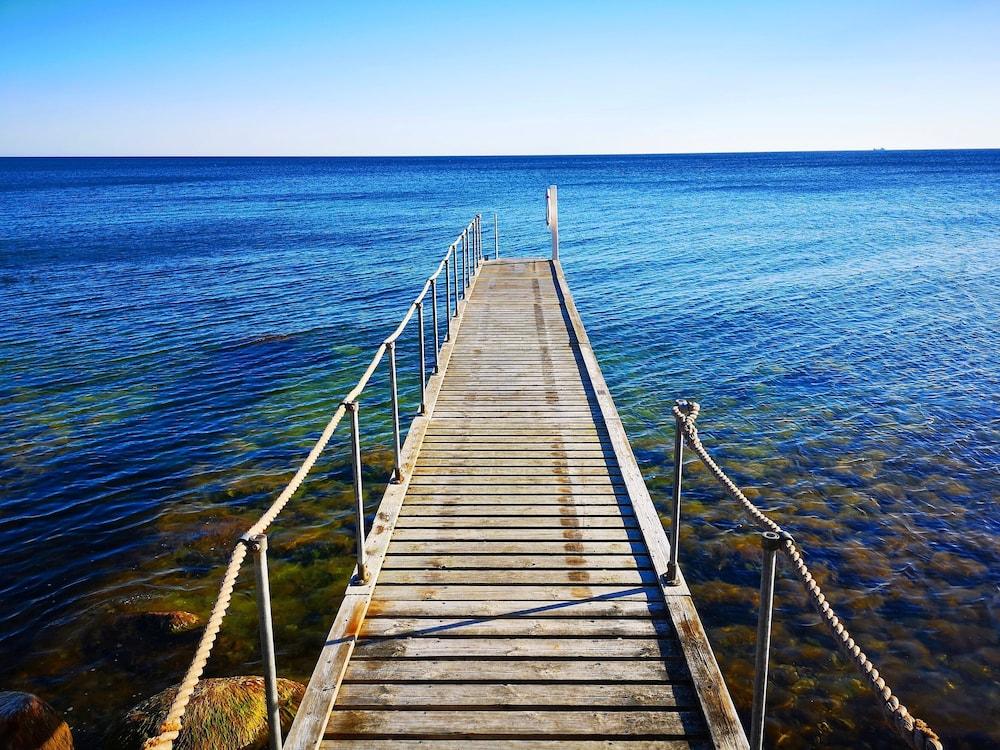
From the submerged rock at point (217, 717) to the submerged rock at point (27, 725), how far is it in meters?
0.46

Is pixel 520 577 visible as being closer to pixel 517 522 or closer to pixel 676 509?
pixel 517 522

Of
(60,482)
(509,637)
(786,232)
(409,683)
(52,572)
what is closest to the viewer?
(409,683)

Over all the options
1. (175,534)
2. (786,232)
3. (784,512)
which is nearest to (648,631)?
(784,512)

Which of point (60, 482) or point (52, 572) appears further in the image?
point (60, 482)

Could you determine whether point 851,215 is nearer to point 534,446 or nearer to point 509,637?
point 534,446

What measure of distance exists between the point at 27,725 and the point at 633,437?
788 centimetres

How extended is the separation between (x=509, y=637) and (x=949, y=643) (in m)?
4.42

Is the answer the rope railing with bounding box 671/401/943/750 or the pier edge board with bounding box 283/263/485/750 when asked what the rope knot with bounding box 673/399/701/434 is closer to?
the rope railing with bounding box 671/401/943/750

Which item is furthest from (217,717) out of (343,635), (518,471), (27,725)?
(518,471)

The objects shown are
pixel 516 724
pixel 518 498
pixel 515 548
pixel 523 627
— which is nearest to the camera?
pixel 516 724

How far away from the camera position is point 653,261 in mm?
25938

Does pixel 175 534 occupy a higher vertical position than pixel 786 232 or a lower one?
lower

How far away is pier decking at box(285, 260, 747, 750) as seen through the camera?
3.62 m

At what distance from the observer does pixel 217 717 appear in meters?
5.17
